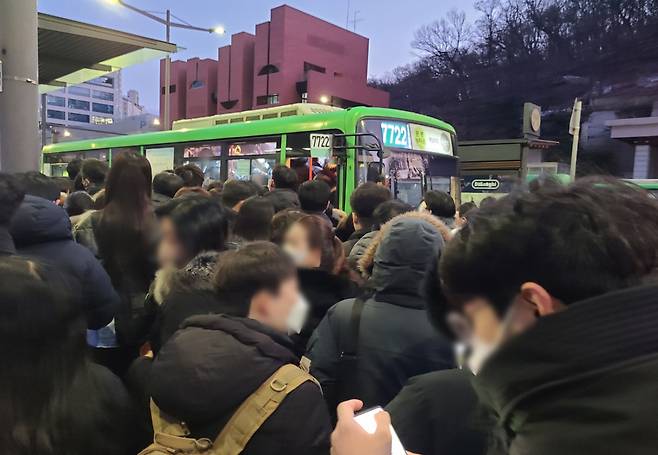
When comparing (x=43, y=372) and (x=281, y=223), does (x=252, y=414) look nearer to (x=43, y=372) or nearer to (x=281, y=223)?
(x=43, y=372)

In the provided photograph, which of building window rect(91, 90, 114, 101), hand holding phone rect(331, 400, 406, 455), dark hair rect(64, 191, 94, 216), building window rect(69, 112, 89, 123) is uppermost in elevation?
building window rect(91, 90, 114, 101)

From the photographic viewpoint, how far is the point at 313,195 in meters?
4.65

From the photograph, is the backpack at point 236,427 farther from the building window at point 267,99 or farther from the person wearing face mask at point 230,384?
the building window at point 267,99

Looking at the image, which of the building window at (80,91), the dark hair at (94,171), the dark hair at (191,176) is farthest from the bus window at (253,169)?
the building window at (80,91)

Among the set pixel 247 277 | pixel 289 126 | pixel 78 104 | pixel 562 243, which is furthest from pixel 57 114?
pixel 562 243

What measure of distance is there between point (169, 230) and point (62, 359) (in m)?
1.61

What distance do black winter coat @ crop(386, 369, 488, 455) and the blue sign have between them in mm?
7553

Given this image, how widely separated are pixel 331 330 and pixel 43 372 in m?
1.39

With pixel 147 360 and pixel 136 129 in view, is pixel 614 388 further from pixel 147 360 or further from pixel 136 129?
pixel 136 129

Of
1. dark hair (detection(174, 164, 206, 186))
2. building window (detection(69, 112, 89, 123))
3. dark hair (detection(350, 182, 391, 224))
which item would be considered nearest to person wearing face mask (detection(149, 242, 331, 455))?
dark hair (detection(350, 182, 391, 224))

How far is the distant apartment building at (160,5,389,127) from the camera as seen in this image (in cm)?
3159

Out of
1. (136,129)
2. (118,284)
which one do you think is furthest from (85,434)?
(136,129)

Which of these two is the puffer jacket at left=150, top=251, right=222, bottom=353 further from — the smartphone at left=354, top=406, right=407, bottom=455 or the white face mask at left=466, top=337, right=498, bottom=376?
the white face mask at left=466, top=337, right=498, bottom=376

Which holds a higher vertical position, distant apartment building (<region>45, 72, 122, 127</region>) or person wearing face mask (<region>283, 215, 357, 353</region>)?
distant apartment building (<region>45, 72, 122, 127</region>)
